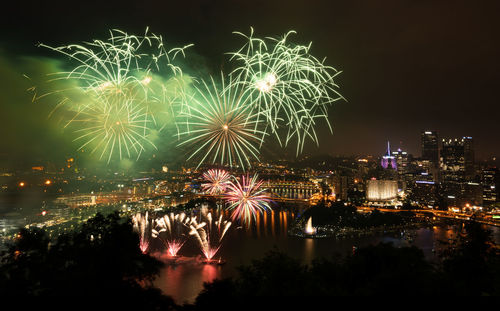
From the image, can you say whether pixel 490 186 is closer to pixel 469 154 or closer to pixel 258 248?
pixel 469 154

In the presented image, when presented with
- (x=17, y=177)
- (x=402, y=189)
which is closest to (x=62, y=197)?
(x=17, y=177)

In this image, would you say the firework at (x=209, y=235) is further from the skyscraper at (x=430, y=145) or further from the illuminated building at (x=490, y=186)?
the skyscraper at (x=430, y=145)

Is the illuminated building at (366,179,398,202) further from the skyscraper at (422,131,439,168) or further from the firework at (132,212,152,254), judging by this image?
the firework at (132,212,152,254)

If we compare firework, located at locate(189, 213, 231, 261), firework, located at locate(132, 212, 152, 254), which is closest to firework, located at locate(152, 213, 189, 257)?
firework, located at locate(132, 212, 152, 254)

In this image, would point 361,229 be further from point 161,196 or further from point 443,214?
point 161,196

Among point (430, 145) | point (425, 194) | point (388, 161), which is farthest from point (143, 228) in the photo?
point (430, 145)

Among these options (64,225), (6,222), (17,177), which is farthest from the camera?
(17,177)

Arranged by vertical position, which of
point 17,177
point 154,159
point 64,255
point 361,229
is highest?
point 154,159

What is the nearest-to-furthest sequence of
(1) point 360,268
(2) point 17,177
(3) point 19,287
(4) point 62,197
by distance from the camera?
(3) point 19,287 < (1) point 360,268 < (2) point 17,177 < (4) point 62,197
